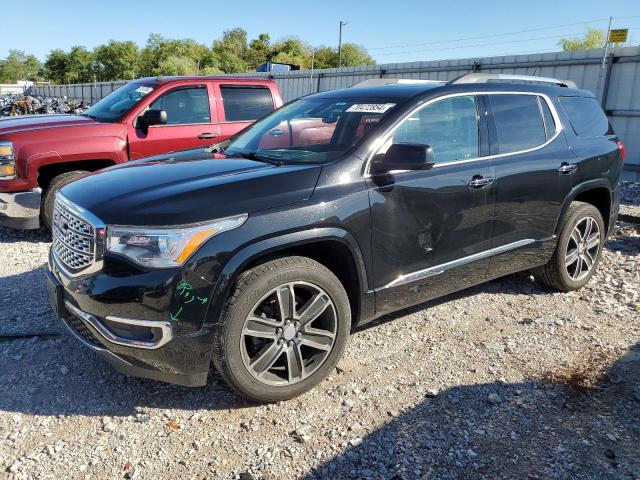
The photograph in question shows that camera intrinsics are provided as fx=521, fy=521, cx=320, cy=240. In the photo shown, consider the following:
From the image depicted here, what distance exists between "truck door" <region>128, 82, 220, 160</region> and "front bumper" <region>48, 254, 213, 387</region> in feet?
12.6

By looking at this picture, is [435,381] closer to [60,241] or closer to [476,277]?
[476,277]

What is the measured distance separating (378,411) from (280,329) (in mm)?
730

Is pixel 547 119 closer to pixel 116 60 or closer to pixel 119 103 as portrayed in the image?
pixel 119 103

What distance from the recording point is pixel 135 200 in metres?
2.77

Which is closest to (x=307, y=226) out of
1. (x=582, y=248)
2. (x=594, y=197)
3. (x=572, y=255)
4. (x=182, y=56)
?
(x=572, y=255)

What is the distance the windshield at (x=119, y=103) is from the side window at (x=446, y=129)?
421 centimetres

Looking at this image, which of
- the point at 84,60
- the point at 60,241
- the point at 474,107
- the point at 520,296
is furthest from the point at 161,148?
the point at 84,60

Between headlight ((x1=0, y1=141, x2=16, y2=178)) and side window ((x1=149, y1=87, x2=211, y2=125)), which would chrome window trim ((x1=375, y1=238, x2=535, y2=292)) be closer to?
side window ((x1=149, y1=87, x2=211, y2=125))

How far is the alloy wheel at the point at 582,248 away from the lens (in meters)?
4.71

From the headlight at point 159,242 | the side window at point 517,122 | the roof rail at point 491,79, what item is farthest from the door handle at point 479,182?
the headlight at point 159,242

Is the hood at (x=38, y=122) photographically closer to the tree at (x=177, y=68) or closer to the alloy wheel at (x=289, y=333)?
the alloy wheel at (x=289, y=333)

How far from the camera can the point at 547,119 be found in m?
4.37

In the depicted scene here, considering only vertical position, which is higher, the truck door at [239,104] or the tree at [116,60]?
the tree at [116,60]

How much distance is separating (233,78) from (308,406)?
5382 millimetres
